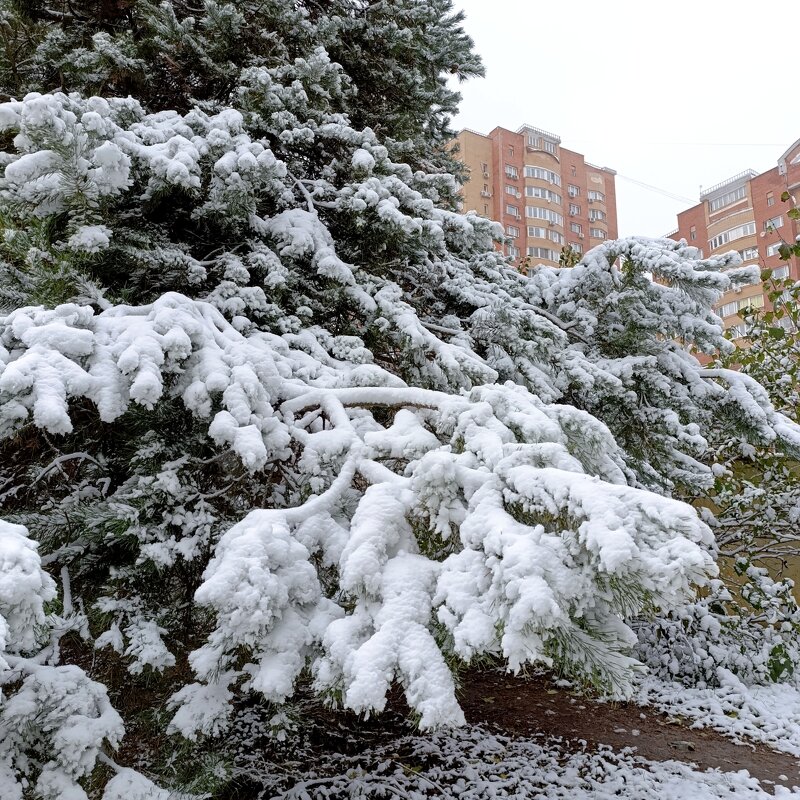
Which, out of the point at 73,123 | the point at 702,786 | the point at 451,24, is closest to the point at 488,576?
the point at 73,123

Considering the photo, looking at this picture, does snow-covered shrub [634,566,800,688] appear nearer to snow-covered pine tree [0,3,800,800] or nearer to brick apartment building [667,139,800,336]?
snow-covered pine tree [0,3,800,800]

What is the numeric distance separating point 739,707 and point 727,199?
138 ft

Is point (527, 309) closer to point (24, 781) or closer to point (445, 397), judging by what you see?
point (445, 397)

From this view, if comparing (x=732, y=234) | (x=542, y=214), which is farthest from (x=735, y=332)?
(x=732, y=234)

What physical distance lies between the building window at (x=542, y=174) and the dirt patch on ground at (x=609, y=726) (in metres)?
35.2

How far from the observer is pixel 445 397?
199 centimetres

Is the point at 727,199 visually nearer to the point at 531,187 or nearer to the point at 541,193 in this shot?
the point at 541,193

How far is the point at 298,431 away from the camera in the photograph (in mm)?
2033

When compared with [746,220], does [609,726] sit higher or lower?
lower

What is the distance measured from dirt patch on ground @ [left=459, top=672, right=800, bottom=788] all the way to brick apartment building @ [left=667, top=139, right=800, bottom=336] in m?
23.5

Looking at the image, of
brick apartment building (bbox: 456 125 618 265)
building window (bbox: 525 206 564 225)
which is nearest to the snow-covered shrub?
brick apartment building (bbox: 456 125 618 265)

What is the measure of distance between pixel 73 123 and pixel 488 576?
230 cm

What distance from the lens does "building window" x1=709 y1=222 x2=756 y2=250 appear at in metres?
31.3

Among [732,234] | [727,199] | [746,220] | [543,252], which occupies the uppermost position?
[727,199]
